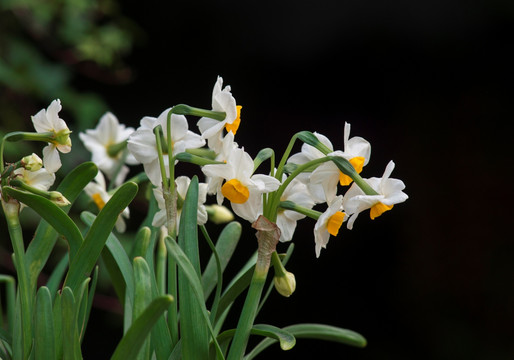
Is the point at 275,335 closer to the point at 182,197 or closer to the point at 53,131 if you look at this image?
the point at 182,197

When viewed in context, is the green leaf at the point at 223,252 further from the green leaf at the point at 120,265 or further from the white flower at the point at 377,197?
the white flower at the point at 377,197

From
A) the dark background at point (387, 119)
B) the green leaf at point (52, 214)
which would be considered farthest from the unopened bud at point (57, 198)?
the dark background at point (387, 119)

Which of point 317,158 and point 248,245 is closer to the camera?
point 317,158

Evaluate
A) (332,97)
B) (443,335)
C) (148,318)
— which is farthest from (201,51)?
(148,318)

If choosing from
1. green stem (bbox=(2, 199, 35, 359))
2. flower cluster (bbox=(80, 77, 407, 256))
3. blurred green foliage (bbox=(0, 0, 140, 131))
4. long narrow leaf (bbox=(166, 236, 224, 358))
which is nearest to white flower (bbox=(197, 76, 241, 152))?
flower cluster (bbox=(80, 77, 407, 256))

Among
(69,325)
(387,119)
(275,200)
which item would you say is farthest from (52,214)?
(387,119)

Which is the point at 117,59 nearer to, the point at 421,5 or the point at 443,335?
the point at 421,5

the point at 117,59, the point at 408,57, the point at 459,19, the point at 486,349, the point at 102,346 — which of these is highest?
the point at 459,19
